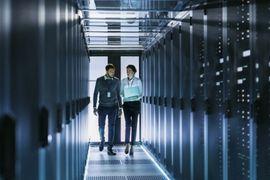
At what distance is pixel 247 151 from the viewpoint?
3.39m

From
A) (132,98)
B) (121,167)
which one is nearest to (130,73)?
(132,98)

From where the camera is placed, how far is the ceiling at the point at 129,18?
651 centimetres

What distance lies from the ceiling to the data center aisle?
2.36 meters

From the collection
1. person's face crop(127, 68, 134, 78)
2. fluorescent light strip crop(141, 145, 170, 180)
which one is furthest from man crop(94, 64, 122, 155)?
fluorescent light strip crop(141, 145, 170, 180)

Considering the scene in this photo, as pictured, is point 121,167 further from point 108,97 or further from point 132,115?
point 108,97

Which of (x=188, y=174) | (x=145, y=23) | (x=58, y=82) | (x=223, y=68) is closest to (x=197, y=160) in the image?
(x=188, y=174)

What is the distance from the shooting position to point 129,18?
285 inches

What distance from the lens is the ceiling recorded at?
6.51m

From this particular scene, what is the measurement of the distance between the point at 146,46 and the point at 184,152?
5571 mm

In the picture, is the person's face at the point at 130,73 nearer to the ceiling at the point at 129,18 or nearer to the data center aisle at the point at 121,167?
the ceiling at the point at 129,18

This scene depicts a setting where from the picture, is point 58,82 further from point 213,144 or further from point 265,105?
point 213,144

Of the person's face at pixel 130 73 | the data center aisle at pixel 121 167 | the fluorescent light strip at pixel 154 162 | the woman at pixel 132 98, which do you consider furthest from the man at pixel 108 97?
the fluorescent light strip at pixel 154 162

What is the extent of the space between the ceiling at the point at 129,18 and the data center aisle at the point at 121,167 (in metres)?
2.36

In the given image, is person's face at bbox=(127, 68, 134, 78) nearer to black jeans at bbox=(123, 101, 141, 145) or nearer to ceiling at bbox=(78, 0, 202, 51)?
black jeans at bbox=(123, 101, 141, 145)
